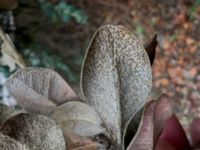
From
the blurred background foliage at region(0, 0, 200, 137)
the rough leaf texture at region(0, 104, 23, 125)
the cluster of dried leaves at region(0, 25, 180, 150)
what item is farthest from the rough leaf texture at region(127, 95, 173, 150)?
the blurred background foliage at region(0, 0, 200, 137)

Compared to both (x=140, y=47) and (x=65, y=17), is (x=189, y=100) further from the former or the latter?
(x=140, y=47)

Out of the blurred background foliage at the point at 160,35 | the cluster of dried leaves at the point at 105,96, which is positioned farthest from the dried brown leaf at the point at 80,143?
the blurred background foliage at the point at 160,35

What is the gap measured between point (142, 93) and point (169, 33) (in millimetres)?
1871

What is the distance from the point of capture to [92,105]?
0.42 m

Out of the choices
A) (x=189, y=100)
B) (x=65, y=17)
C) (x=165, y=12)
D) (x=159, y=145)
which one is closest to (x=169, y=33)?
(x=165, y=12)

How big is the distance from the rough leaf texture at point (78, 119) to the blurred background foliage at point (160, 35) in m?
1.43

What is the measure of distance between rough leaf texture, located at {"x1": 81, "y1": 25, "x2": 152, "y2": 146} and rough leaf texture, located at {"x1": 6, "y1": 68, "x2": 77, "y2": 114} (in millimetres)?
28

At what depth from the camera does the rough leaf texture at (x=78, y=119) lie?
0.41 metres

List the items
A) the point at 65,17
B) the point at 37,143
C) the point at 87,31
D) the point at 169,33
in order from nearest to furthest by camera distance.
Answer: the point at 37,143
the point at 65,17
the point at 87,31
the point at 169,33

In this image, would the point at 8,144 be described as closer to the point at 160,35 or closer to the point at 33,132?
the point at 33,132

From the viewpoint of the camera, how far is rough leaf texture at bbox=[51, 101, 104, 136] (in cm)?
41

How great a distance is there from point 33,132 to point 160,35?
6.34ft

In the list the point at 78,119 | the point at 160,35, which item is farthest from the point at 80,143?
the point at 160,35

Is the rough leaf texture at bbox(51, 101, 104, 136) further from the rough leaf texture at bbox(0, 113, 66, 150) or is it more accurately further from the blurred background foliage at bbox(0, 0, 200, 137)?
the blurred background foliage at bbox(0, 0, 200, 137)
